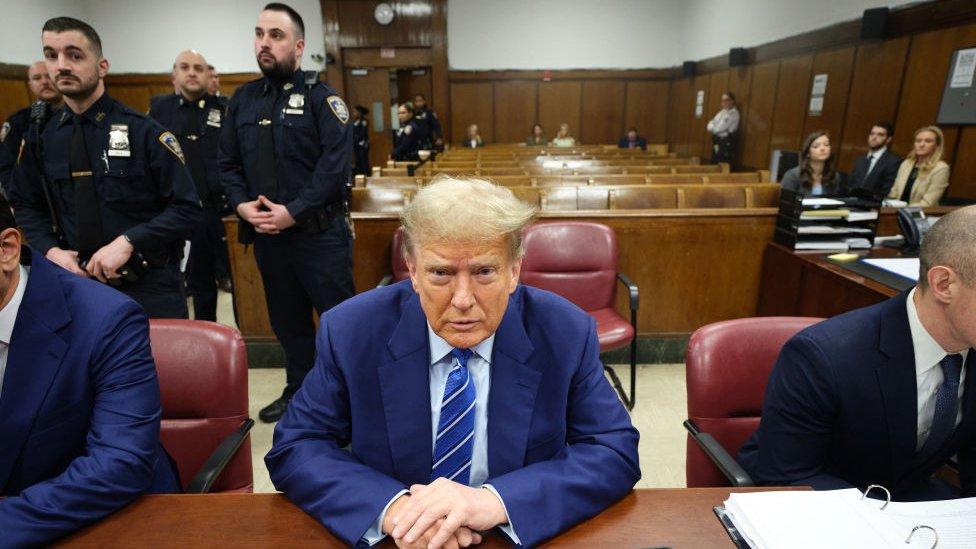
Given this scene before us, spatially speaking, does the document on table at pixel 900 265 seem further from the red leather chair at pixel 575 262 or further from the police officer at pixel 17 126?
the police officer at pixel 17 126

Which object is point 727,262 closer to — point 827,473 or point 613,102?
point 827,473

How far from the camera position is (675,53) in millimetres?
11188

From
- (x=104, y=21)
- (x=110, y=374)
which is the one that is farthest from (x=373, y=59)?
(x=110, y=374)

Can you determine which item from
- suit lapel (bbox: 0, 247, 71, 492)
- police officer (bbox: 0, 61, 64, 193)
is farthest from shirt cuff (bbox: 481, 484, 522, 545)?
police officer (bbox: 0, 61, 64, 193)

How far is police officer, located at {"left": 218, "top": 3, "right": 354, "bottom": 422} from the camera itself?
2.27 metres

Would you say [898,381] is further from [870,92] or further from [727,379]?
[870,92]

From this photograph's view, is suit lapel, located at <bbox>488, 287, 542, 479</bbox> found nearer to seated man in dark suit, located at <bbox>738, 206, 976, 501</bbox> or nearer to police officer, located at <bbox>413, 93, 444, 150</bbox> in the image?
seated man in dark suit, located at <bbox>738, 206, 976, 501</bbox>

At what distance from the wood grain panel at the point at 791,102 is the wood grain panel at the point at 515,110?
5.24 meters

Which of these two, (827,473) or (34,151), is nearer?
(827,473)

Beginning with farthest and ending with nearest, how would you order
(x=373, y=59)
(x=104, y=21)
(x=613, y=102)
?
(x=613, y=102), (x=373, y=59), (x=104, y=21)

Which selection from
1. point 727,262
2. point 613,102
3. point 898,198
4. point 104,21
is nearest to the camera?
point 727,262

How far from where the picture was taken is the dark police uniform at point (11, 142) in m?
2.61

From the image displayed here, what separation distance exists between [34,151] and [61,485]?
1.71 meters

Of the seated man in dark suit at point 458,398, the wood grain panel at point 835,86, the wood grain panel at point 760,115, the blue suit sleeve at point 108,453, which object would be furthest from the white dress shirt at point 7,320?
the wood grain panel at point 760,115
